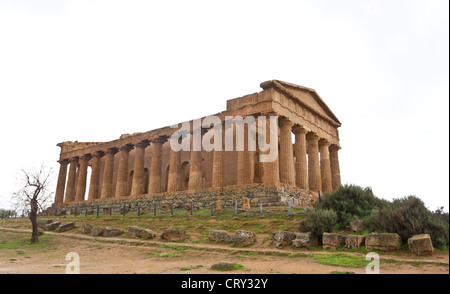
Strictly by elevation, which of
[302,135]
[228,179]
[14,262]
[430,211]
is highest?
[302,135]

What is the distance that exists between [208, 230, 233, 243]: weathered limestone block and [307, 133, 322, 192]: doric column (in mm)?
17685

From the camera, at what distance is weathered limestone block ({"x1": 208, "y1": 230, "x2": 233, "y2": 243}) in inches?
575

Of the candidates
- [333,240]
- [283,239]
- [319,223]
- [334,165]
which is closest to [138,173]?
[334,165]

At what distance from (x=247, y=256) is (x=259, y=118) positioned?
53.4 feet

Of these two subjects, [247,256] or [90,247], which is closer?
[247,256]

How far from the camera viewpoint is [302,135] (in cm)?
3081

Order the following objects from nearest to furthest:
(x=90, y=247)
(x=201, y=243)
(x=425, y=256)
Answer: (x=425, y=256), (x=201, y=243), (x=90, y=247)

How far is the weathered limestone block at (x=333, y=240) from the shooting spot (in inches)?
479

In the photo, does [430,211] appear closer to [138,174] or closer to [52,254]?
[52,254]

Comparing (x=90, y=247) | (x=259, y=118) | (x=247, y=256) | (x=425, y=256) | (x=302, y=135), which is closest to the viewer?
(x=425, y=256)

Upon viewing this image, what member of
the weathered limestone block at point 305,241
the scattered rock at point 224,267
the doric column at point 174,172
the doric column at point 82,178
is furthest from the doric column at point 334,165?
the doric column at point 82,178

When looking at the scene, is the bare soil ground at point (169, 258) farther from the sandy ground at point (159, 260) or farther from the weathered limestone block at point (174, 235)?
the weathered limestone block at point (174, 235)

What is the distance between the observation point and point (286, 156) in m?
27.7

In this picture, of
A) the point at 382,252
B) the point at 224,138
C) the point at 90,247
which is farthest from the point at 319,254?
the point at 224,138
